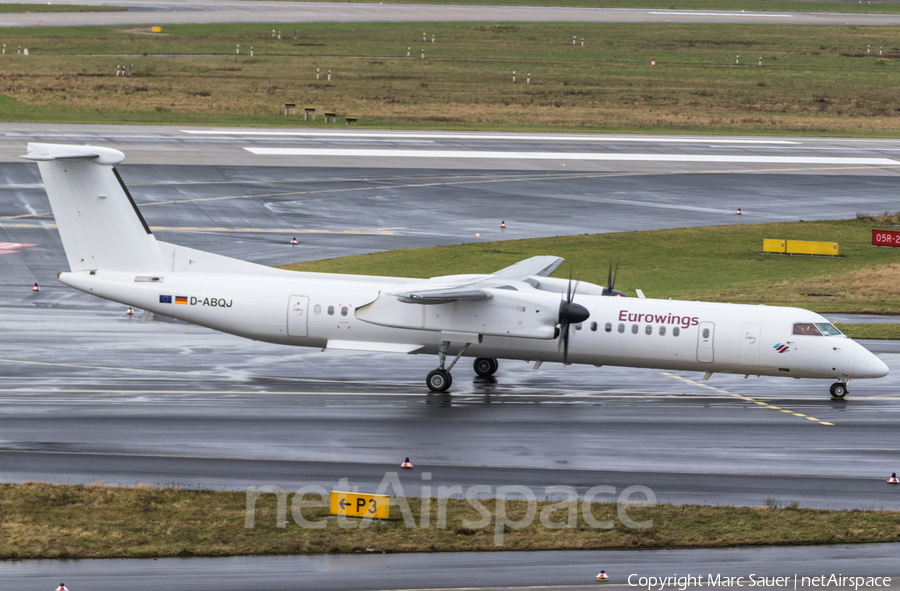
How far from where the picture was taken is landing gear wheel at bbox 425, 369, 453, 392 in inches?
1150

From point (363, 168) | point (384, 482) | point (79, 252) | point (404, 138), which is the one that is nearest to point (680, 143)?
point (404, 138)

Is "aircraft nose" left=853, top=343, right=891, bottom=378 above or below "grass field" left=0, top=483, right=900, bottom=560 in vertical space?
above

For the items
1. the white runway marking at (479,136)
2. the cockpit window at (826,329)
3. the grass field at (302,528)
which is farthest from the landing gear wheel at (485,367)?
the white runway marking at (479,136)

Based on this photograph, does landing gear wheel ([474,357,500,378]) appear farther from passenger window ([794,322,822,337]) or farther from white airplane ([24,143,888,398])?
passenger window ([794,322,822,337])

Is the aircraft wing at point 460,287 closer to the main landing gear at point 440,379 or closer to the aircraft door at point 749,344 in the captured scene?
the main landing gear at point 440,379

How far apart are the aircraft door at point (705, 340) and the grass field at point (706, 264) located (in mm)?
10955

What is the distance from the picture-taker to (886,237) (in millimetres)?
50094

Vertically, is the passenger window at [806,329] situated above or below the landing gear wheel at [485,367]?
above

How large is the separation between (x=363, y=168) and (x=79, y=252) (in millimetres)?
33676

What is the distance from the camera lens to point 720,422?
26719 millimetres

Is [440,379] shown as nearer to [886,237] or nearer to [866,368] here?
[866,368]

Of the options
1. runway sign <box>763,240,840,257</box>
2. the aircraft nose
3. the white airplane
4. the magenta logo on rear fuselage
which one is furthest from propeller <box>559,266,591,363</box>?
runway sign <box>763,240,840,257</box>

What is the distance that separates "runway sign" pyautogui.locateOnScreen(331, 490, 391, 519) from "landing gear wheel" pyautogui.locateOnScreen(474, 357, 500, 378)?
11.9 m

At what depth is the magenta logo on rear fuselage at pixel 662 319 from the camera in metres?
29.1
